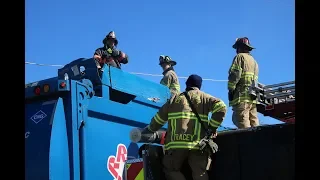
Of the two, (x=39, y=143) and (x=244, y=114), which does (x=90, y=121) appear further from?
(x=244, y=114)

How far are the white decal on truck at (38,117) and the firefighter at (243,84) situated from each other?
243 cm

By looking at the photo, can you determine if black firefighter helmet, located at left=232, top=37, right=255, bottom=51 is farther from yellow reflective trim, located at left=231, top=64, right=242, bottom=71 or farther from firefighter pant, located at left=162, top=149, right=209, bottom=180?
firefighter pant, located at left=162, top=149, right=209, bottom=180

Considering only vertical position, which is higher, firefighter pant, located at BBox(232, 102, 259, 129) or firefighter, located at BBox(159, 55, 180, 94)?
firefighter, located at BBox(159, 55, 180, 94)

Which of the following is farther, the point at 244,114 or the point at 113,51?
the point at 113,51

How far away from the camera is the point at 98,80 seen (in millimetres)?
4609

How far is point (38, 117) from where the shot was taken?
13.1 ft

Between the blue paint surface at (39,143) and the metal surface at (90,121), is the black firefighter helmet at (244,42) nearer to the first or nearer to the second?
the metal surface at (90,121)

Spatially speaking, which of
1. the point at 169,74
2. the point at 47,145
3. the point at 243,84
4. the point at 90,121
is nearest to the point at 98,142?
the point at 90,121

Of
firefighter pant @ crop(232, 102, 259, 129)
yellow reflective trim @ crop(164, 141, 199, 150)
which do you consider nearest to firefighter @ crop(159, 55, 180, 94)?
firefighter pant @ crop(232, 102, 259, 129)

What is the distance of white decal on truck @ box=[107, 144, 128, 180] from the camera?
4379 millimetres

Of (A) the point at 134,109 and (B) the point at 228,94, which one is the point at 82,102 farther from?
(B) the point at 228,94

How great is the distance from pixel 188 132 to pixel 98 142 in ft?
2.72

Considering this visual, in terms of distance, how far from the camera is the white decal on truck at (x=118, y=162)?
14.4ft
